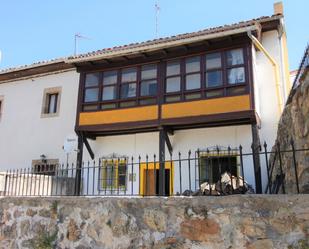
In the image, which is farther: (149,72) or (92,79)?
(92,79)

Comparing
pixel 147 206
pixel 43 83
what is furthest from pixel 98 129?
pixel 147 206

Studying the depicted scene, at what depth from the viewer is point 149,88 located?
40.0 ft

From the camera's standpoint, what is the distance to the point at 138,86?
40.3 ft

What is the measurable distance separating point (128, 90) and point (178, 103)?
215 centimetres

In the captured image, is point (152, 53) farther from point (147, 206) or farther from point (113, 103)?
point (147, 206)

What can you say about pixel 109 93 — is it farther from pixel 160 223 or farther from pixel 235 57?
pixel 160 223

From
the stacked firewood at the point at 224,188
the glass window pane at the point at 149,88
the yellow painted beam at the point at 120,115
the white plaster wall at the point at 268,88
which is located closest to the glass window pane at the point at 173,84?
the glass window pane at the point at 149,88

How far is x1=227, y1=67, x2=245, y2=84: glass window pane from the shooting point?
1080 centimetres

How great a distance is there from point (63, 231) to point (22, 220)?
106cm

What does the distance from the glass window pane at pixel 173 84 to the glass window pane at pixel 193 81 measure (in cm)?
36

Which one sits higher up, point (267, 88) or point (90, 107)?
point (267, 88)

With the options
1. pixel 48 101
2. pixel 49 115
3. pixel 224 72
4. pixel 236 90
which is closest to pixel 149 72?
pixel 224 72

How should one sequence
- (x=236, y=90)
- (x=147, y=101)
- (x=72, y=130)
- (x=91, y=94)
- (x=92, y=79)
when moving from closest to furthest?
(x=236, y=90) → (x=147, y=101) → (x=91, y=94) → (x=92, y=79) → (x=72, y=130)

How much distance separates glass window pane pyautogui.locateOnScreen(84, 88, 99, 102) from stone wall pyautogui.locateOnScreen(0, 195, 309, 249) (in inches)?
293
